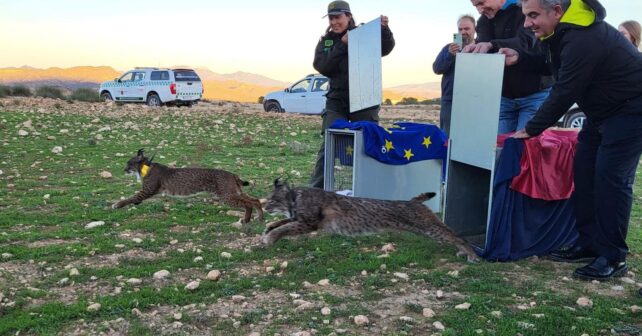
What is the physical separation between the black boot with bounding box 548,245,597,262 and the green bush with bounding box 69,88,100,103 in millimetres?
26543

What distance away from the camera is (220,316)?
4.35 m

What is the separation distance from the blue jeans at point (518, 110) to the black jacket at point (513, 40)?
53 mm

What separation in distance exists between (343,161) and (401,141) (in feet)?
2.68

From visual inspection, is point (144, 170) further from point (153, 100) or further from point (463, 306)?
point (153, 100)

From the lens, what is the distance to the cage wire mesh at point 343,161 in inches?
301

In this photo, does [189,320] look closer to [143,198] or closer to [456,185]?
[456,185]

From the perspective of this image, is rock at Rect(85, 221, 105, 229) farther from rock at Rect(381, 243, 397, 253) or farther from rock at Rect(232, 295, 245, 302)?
rock at Rect(381, 243, 397, 253)

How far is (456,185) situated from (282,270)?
7.22 ft

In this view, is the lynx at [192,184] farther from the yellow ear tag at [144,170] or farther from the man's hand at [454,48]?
the man's hand at [454,48]

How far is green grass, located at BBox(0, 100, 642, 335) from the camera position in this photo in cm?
425

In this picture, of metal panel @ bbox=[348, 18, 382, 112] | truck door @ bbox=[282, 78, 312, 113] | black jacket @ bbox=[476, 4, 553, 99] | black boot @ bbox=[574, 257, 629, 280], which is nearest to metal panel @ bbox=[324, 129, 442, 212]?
metal panel @ bbox=[348, 18, 382, 112]

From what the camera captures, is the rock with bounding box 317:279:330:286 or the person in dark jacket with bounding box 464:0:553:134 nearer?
the rock with bounding box 317:279:330:286

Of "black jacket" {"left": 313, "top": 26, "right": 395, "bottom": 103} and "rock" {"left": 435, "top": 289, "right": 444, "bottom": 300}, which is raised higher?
"black jacket" {"left": 313, "top": 26, "right": 395, "bottom": 103}

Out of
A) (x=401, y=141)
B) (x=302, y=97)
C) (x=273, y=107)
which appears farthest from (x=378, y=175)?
(x=273, y=107)
